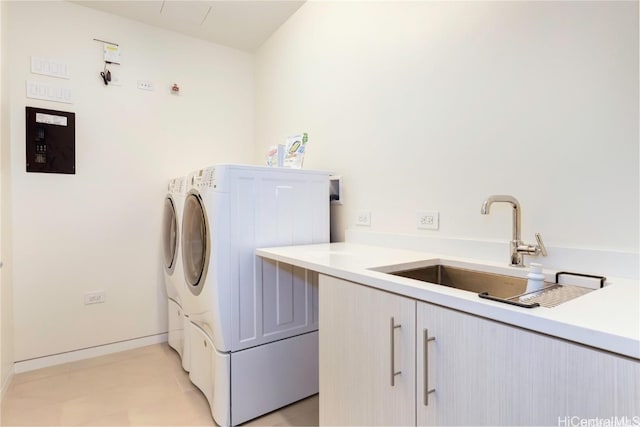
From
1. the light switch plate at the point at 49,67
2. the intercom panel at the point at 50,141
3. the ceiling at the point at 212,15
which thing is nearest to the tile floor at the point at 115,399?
the intercom panel at the point at 50,141

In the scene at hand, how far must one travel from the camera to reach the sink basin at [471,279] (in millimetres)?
1273

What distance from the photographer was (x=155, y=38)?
9.28 ft

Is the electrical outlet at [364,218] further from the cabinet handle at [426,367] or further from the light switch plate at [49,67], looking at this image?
the light switch plate at [49,67]

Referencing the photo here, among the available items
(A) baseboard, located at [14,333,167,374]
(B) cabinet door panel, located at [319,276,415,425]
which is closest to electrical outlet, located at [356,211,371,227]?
(B) cabinet door panel, located at [319,276,415,425]

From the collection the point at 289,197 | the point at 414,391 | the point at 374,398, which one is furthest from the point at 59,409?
the point at 414,391

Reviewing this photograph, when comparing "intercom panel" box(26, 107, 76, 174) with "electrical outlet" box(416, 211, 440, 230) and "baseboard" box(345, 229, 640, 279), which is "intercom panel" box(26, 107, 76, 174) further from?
"electrical outlet" box(416, 211, 440, 230)

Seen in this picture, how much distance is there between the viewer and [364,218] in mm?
2088

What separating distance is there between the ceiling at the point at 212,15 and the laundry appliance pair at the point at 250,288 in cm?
148

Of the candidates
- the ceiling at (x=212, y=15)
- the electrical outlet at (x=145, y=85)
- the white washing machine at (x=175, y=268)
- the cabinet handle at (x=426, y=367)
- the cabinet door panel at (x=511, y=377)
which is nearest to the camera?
the cabinet door panel at (x=511, y=377)

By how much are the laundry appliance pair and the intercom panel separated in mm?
1123

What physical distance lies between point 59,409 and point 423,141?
8.13 ft

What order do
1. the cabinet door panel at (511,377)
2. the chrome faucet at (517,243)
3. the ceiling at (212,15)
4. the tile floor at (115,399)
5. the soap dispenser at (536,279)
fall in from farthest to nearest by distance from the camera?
the ceiling at (212,15), the tile floor at (115,399), the chrome faucet at (517,243), the soap dispenser at (536,279), the cabinet door panel at (511,377)

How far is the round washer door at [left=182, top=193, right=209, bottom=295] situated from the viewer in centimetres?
181

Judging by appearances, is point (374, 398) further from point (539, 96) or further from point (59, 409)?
point (59, 409)
